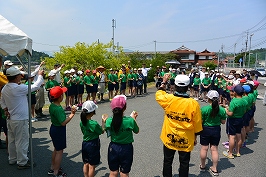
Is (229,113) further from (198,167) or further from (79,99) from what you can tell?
(79,99)

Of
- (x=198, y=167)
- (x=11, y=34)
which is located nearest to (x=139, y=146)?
(x=198, y=167)

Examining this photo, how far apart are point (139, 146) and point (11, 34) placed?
3.80m

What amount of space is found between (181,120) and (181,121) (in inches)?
0.7

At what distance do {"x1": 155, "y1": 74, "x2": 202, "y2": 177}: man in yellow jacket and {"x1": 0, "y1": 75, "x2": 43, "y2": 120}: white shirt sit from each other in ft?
8.54

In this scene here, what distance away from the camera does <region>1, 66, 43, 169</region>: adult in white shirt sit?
13.2ft

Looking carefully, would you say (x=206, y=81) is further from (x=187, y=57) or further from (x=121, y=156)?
(x=187, y=57)

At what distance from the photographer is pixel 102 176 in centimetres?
404

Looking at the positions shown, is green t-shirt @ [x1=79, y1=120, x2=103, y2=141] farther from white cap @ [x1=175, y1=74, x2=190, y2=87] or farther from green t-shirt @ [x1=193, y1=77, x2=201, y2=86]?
green t-shirt @ [x1=193, y1=77, x2=201, y2=86]

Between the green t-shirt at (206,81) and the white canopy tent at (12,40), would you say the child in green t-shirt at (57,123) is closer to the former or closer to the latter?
the white canopy tent at (12,40)

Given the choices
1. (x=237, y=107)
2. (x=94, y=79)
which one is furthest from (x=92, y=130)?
(x=94, y=79)

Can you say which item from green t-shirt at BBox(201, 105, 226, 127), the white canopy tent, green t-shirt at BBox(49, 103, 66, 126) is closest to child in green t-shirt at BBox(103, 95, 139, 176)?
green t-shirt at BBox(49, 103, 66, 126)

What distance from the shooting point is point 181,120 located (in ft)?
10.5

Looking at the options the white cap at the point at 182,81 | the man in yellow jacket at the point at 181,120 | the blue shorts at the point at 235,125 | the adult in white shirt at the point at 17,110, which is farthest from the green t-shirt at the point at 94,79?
the white cap at the point at 182,81

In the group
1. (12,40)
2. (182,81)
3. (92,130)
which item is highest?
(12,40)
